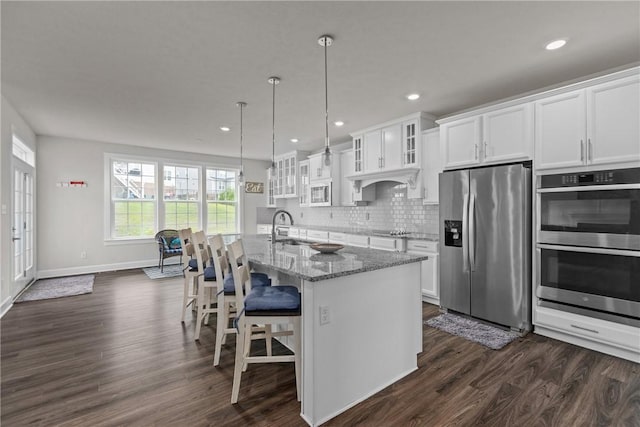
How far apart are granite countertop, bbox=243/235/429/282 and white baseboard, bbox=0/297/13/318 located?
3404 millimetres

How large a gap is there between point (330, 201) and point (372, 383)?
397 centimetres

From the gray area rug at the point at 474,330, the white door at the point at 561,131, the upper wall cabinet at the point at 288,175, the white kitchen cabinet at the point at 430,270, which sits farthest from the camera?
the upper wall cabinet at the point at 288,175

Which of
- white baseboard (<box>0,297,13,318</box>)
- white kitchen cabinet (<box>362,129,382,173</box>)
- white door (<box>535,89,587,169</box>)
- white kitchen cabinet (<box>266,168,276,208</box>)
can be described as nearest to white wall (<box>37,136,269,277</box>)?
white baseboard (<box>0,297,13,318</box>)

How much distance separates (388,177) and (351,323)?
10.6 feet

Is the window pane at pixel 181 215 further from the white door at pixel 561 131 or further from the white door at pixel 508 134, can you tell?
the white door at pixel 561 131

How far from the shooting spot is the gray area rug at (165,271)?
587 cm

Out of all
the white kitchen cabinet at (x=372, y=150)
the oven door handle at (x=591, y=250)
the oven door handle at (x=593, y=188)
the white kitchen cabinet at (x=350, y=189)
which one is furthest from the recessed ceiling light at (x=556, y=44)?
the white kitchen cabinet at (x=350, y=189)

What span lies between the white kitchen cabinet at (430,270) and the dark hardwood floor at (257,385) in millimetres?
879

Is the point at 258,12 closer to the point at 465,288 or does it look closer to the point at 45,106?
the point at 465,288

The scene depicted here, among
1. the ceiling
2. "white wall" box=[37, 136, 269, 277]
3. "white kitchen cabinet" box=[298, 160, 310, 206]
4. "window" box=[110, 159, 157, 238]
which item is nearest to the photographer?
the ceiling

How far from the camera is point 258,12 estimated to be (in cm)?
213

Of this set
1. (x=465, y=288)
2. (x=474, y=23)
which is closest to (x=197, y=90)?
(x=474, y=23)

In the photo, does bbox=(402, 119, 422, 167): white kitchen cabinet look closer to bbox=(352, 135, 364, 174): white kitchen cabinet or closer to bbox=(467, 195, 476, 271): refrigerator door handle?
bbox=(352, 135, 364, 174): white kitchen cabinet

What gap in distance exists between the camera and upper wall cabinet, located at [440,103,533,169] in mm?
3164
